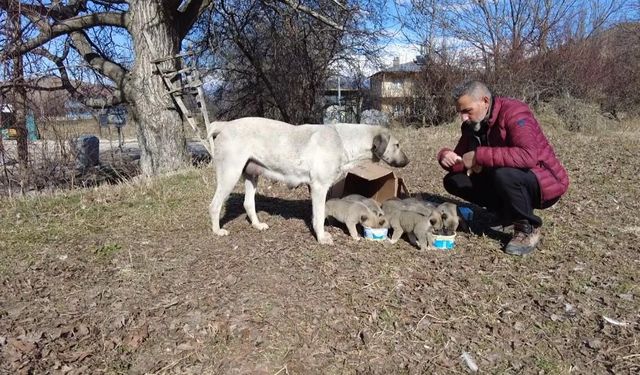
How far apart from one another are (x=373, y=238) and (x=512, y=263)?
133 centimetres

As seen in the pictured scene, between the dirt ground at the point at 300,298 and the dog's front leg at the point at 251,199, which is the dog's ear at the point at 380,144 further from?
the dog's front leg at the point at 251,199

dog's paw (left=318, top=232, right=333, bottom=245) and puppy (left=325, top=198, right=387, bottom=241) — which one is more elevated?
puppy (left=325, top=198, right=387, bottom=241)

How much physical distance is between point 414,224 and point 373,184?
1557 mm

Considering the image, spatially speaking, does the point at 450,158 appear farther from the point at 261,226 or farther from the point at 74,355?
the point at 74,355

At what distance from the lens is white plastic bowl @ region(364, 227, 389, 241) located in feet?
15.7

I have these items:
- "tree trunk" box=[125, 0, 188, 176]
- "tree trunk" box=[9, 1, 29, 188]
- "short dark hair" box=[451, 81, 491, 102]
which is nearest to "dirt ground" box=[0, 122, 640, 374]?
"short dark hair" box=[451, 81, 491, 102]

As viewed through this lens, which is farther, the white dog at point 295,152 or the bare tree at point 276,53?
the bare tree at point 276,53

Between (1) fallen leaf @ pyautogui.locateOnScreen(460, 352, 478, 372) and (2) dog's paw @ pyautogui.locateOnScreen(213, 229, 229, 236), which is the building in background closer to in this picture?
(2) dog's paw @ pyautogui.locateOnScreen(213, 229, 229, 236)

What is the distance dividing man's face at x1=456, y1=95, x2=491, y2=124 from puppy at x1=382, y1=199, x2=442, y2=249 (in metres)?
0.99

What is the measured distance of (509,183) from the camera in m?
4.33

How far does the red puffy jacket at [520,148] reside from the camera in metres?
4.29

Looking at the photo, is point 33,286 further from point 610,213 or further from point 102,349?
point 610,213

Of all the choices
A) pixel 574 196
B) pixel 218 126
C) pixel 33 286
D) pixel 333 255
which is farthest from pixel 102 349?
pixel 574 196

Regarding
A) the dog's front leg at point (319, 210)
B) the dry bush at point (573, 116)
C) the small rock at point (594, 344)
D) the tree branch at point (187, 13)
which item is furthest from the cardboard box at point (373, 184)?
the dry bush at point (573, 116)
